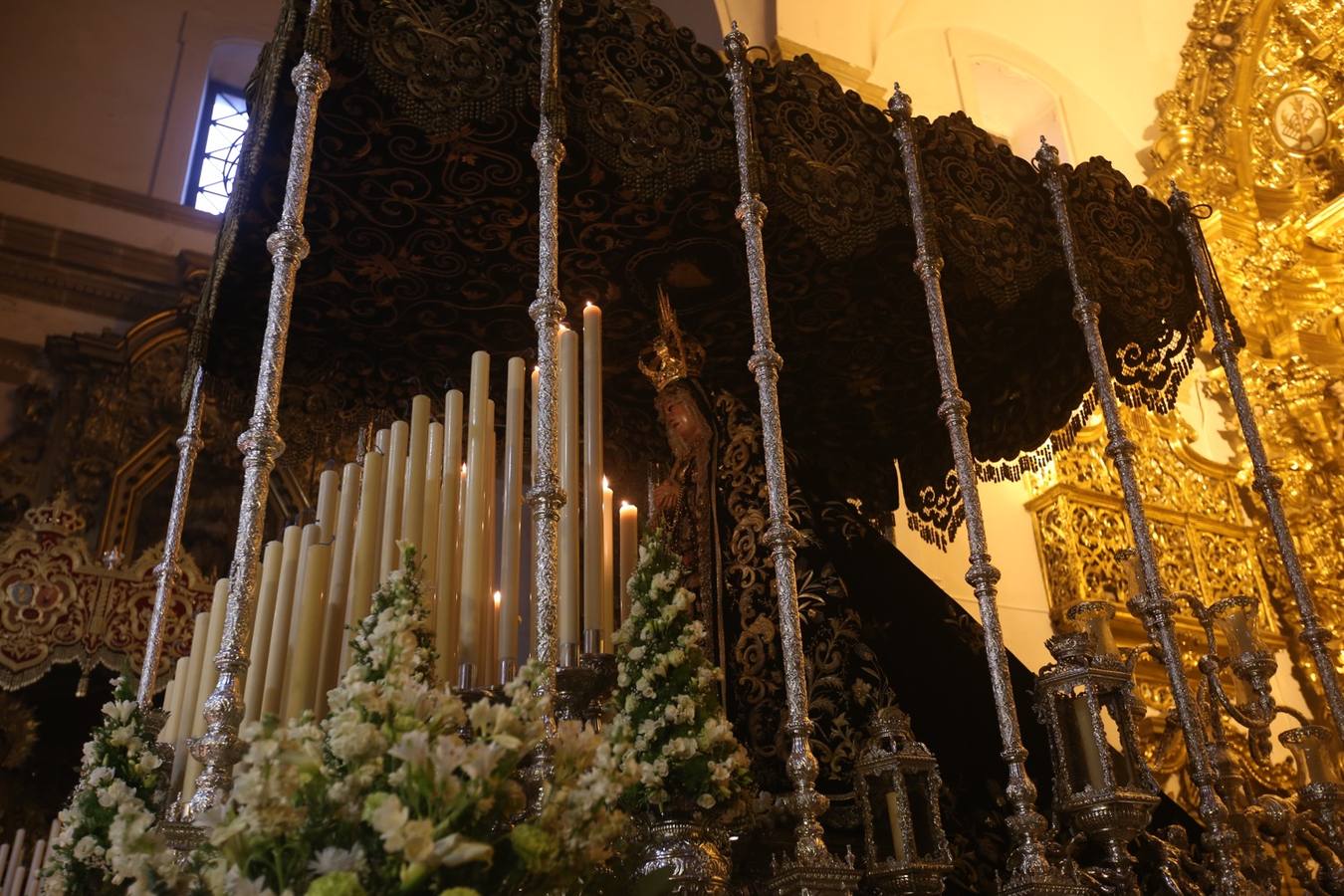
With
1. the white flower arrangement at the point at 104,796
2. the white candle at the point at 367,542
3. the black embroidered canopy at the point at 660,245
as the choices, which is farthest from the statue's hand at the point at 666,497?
the white flower arrangement at the point at 104,796

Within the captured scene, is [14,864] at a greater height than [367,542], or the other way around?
[367,542]

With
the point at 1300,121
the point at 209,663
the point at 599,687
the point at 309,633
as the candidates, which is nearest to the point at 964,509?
the point at 599,687

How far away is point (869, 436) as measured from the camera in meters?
5.69

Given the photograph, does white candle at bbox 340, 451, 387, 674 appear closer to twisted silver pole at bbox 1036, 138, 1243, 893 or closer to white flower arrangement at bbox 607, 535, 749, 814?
white flower arrangement at bbox 607, 535, 749, 814

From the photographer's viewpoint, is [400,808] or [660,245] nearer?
[400,808]

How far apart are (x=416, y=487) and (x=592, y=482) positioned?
1.74 feet

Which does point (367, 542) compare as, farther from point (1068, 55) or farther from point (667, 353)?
point (1068, 55)

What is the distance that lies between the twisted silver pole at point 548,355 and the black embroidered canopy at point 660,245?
3.9 inches

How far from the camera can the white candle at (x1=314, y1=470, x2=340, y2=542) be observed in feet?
11.5

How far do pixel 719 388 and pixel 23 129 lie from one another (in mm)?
4870

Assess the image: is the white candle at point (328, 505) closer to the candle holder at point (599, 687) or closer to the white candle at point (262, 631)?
the white candle at point (262, 631)

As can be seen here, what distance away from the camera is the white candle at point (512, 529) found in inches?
124

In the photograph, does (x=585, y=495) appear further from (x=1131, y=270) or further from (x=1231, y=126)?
(x=1231, y=126)

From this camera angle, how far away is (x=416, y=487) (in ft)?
10.9
